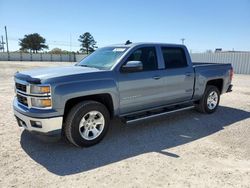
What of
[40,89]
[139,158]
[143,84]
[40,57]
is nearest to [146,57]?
[143,84]

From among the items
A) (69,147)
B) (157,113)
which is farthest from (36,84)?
(157,113)

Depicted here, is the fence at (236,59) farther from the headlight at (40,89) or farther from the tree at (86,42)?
the tree at (86,42)

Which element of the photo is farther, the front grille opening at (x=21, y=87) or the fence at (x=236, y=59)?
the fence at (x=236, y=59)

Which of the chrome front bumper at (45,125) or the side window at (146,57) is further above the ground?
the side window at (146,57)

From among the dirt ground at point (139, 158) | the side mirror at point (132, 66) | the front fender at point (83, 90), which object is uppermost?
the side mirror at point (132, 66)

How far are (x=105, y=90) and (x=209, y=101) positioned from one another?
3.73 metres

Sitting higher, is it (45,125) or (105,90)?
(105,90)

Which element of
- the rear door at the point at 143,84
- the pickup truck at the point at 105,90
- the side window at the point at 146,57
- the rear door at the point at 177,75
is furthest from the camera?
the rear door at the point at 177,75

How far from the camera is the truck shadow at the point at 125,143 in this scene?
381 cm

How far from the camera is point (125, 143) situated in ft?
15.0

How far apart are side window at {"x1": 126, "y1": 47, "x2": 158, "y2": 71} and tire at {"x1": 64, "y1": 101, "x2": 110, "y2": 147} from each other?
135 cm

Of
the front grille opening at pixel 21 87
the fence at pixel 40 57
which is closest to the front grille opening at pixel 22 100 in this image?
the front grille opening at pixel 21 87

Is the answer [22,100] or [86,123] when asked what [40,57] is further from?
[86,123]

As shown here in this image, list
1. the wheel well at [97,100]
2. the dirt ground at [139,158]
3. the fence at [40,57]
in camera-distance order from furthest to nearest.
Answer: the fence at [40,57], the wheel well at [97,100], the dirt ground at [139,158]
